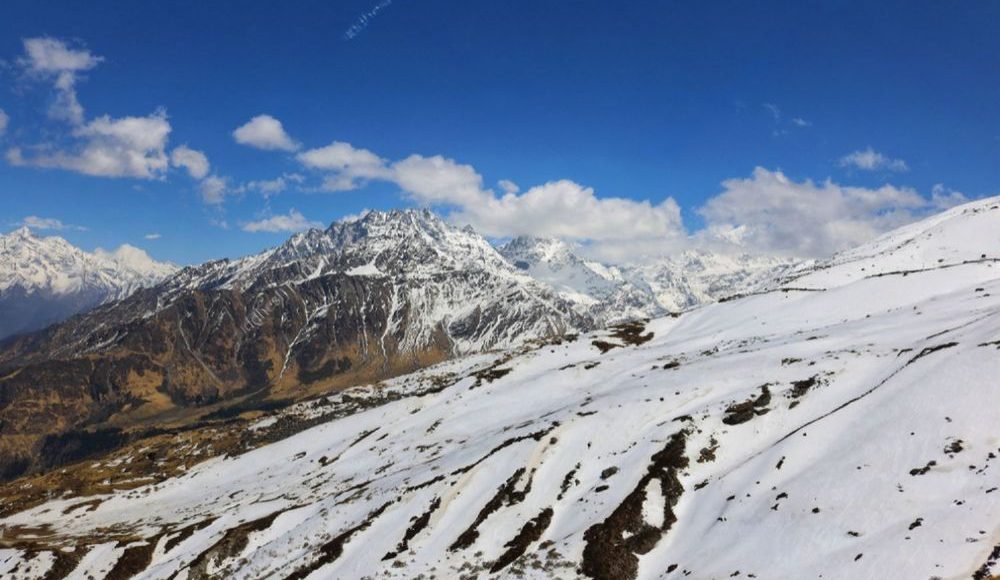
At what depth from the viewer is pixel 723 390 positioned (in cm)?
5903

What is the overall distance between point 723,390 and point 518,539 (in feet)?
95.8

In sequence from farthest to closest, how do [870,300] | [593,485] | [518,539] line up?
1. [870,300]
2. [593,485]
3. [518,539]

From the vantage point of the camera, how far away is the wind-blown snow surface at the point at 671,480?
1148 inches

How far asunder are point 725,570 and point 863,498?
28.8 ft

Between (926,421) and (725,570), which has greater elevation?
(926,421)

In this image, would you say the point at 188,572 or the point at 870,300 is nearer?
the point at 188,572

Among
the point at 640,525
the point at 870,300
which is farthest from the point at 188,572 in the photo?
the point at 870,300

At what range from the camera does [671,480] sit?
41.9 m

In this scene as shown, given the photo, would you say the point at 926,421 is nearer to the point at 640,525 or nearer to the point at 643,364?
the point at 640,525

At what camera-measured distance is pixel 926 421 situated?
1377 inches

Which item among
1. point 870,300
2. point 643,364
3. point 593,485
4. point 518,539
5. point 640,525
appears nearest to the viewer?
point 640,525

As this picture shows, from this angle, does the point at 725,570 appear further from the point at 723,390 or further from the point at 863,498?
the point at 723,390

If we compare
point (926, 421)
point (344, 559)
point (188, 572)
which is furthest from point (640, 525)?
point (188, 572)

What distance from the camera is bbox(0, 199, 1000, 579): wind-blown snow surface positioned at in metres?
29.2
